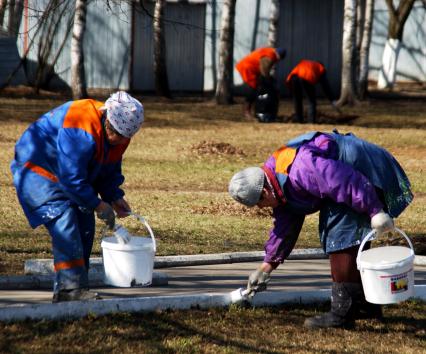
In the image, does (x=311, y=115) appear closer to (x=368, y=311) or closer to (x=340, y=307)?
(x=368, y=311)

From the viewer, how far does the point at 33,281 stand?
7254mm

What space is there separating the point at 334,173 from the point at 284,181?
0.29 m

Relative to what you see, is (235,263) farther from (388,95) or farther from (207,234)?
(388,95)

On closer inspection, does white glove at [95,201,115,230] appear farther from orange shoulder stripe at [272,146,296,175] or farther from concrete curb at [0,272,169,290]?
concrete curb at [0,272,169,290]

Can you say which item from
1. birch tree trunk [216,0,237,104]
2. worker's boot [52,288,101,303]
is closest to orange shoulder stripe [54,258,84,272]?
worker's boot [52,288,101,303]

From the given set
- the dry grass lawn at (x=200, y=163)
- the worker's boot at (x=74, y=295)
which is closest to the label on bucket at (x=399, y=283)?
the worker's boot at (x=74, y=295)

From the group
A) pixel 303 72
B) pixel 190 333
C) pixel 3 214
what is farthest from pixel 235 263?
pixel 303 72

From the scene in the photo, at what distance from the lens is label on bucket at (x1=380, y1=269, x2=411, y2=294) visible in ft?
19.4

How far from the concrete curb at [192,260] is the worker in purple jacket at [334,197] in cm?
192

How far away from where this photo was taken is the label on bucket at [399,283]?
5.91m

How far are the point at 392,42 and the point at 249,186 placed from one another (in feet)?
91.8

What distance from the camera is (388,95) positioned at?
101ft

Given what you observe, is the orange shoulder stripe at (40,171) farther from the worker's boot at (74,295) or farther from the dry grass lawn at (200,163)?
the dry grass lawn at (200,163)

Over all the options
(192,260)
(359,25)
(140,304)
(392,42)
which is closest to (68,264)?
(140,304)
